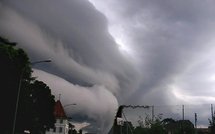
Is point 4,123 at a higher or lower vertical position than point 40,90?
lower

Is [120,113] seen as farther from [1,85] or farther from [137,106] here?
[1,85]

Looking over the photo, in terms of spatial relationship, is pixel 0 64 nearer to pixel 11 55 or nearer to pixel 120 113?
pixel 11 55

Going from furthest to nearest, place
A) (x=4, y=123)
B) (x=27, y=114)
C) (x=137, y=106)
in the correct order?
(x=137, y=106) → (x=27, y=114) → (x=4, y=123)

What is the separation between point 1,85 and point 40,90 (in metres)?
29.1

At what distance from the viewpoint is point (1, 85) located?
61.7 m

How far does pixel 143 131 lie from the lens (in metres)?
79.1

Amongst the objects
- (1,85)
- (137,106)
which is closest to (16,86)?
(1,85)

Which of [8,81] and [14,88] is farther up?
[8,81]

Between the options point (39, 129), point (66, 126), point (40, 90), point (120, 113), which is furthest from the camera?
point (66, 126)

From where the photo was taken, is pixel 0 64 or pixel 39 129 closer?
pixel 0 64

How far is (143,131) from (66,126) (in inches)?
3526

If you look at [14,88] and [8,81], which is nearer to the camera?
[8,81]

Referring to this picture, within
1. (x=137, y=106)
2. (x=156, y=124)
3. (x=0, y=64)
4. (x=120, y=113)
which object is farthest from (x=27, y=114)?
(x=137, y=106)

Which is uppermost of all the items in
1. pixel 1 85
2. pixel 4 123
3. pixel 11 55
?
pixel 11 55
